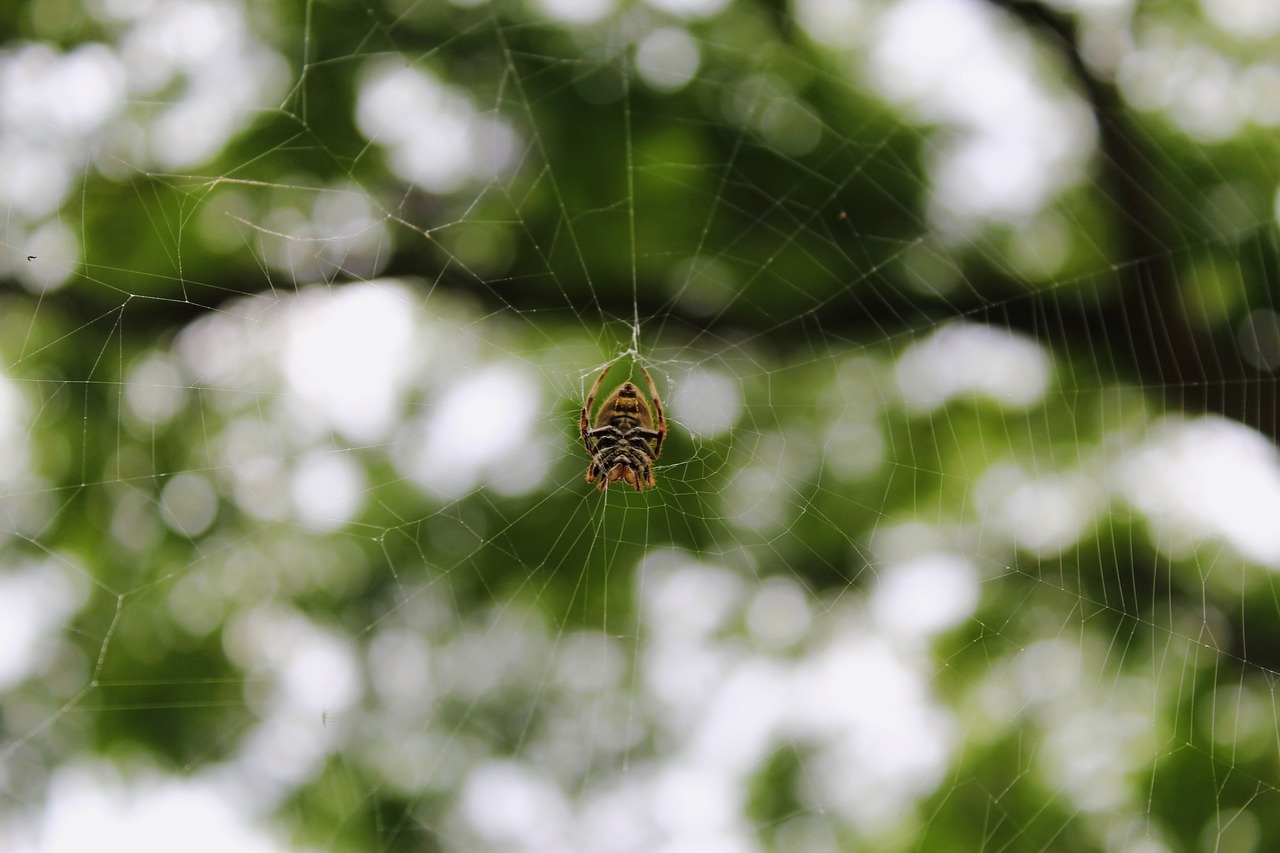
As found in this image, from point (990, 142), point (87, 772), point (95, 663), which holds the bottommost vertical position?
point (87, 772)

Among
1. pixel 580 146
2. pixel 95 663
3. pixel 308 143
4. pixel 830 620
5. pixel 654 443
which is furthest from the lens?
pixel 830 620

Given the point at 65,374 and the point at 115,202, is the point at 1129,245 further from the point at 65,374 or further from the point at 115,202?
the point at 65,374

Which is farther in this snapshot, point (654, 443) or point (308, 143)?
point (308, 143)

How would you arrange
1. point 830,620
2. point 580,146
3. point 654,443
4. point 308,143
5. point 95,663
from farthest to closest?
point 830,620, point 95,663, point 580,146, point 308,143, point 654,443

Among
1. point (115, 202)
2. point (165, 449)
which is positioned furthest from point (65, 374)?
point (115, 202)

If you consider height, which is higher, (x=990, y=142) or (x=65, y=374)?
(x=990, y=142)

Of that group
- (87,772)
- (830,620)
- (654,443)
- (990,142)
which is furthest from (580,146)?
(87,772)

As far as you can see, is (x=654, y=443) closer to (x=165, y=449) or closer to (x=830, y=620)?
(x=830, y=620)
